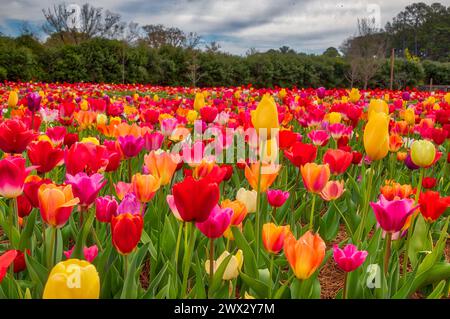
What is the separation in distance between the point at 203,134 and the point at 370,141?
162 centimetres

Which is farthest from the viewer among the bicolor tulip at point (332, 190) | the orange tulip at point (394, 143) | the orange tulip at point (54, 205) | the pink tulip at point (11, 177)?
the orange tulip at point (394, 143)

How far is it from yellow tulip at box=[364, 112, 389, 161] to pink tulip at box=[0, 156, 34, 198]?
1144 mm

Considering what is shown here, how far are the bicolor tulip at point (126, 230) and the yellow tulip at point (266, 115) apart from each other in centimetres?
57

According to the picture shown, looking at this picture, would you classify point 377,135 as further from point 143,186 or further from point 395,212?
point 143,186

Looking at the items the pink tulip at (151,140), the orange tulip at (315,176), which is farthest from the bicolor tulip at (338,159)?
the pink tulip at (151,140)

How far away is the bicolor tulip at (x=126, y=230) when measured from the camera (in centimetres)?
113

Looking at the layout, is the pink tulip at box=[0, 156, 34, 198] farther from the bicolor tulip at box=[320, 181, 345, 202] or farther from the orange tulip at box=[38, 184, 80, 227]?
the bicolor tulip at box=[320, 181, 345, 202]

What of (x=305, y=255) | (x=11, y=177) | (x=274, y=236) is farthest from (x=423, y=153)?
(x=11, y=177)

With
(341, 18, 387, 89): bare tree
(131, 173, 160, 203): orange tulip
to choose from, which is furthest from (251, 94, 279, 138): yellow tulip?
(341, 18, 387, 89): bare tree

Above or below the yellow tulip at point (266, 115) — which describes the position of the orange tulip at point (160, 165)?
below

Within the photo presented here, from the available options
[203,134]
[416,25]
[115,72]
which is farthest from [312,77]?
[416,25]

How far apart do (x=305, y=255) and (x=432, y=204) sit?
0.73 m

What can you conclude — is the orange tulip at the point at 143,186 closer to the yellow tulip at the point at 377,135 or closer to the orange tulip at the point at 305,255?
the orange tulip at the point at 305,255
